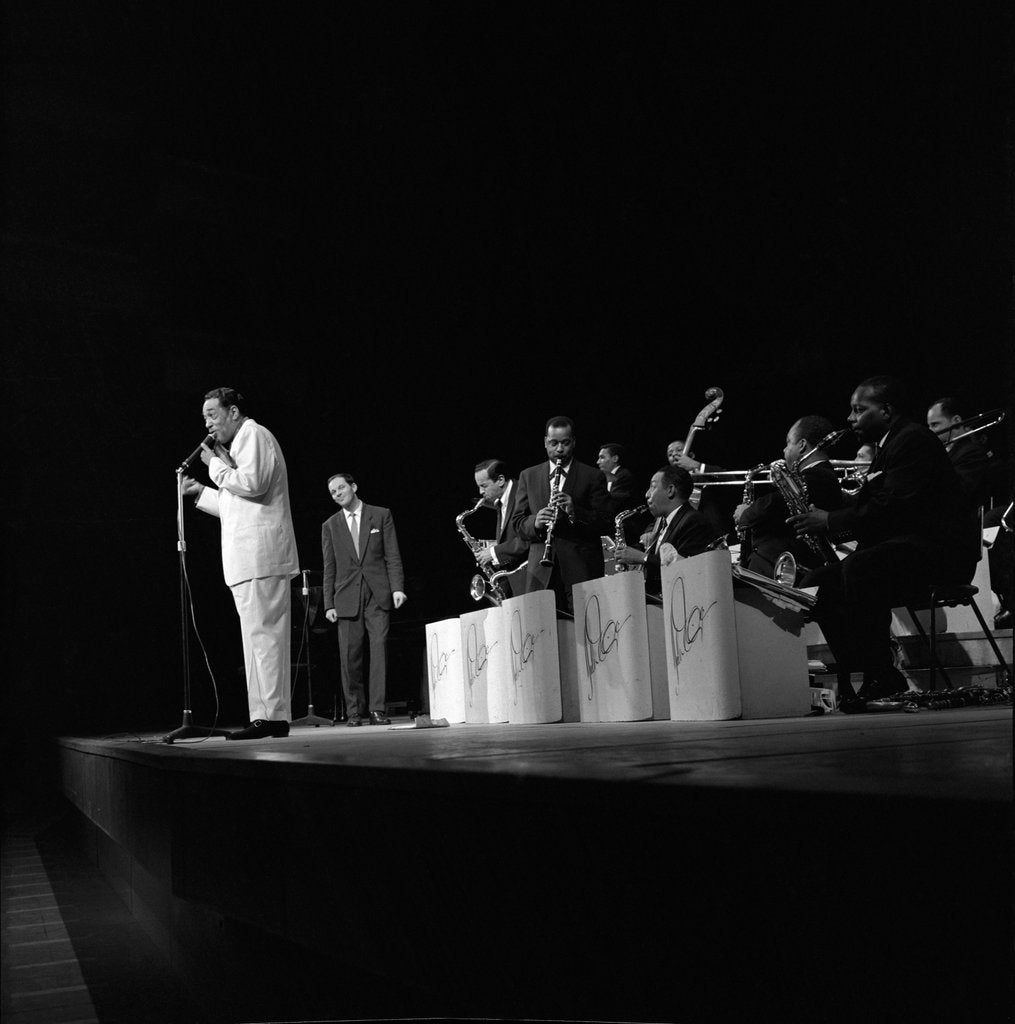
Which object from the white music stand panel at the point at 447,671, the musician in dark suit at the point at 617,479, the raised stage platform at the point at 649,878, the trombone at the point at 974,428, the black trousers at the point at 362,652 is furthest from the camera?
the black trousers at the point at 362,652

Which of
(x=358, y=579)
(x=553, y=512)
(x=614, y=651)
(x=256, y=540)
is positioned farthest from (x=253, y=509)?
(x=358, y=579)

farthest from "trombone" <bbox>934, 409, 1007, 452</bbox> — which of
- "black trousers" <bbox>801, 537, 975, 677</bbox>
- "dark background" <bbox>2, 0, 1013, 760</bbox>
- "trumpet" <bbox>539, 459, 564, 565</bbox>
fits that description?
"trumpet" <bbox>539, 459, 564, 565</bbox>

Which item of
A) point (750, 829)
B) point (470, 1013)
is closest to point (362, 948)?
point (470, 1013)

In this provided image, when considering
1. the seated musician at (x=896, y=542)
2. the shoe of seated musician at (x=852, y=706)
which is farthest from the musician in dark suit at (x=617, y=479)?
the shoe of seated musician at (x=852, y=706)

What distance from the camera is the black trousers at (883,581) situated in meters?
3.28

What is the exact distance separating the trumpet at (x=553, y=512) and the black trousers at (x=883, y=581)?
156 centimetres

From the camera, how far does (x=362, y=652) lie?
6.42m

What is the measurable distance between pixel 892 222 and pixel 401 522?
4.53 meters

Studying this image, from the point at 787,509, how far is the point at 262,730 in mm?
2369

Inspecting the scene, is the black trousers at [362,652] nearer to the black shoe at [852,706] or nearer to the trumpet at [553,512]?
the trumpet at [553,512]

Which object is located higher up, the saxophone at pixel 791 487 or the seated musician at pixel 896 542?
the saxophone at pixel 791 487

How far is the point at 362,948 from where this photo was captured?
1.29 metres

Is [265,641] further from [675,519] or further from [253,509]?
[675,519]

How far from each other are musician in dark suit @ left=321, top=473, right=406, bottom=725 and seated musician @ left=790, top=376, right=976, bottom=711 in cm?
333
